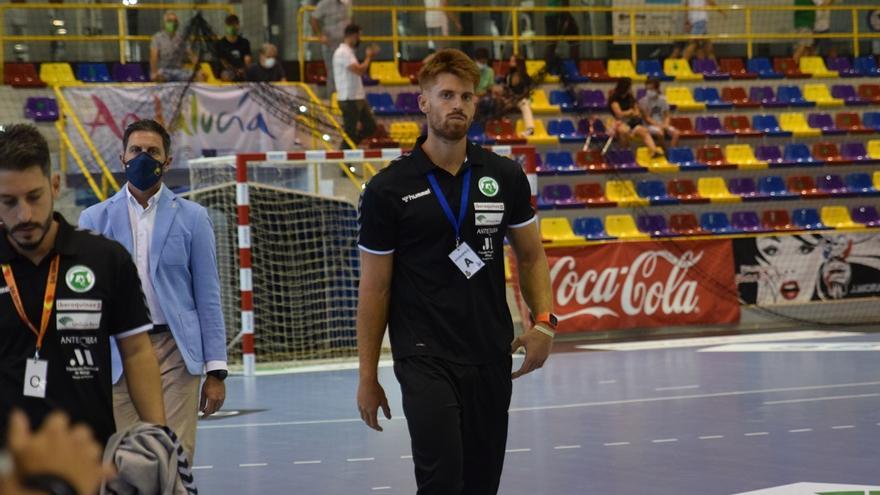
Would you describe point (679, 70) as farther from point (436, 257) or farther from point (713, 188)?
point (436, 257)

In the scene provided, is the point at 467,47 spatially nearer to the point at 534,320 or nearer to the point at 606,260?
the point at 606,260

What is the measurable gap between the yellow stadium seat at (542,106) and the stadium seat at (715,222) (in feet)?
10.8

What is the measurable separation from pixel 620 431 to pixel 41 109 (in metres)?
12.3

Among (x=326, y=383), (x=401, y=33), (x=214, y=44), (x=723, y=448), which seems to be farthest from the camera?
(x=401, y=33)

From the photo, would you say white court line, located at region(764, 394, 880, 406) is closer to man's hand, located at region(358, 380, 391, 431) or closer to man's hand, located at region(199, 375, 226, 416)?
man's hand, located at region(199, 375, 226, 416)

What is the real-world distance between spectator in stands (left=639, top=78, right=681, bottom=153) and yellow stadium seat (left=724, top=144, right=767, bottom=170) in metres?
1.09

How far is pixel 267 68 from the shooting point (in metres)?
21.5

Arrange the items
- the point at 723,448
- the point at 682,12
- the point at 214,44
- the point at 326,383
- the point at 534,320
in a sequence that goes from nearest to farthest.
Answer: the point at 534,320, the point at 723,448, the point at 326,383, the point at 214,44, the point at 682,12

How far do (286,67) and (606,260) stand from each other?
6.88 metres

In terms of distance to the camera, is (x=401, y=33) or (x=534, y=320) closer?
(x=534, y=320)

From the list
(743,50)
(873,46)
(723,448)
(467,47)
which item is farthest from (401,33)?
(723,448)

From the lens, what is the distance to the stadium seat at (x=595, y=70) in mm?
25172

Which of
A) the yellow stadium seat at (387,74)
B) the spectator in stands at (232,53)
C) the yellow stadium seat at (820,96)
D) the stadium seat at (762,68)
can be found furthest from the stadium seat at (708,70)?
the spectator in stands at (232,53)

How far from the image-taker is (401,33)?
2577 centimetres
